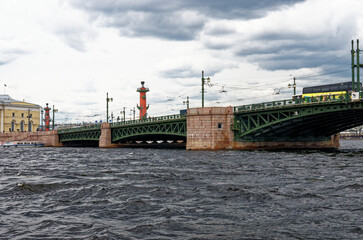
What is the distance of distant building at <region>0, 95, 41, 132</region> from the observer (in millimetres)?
117750

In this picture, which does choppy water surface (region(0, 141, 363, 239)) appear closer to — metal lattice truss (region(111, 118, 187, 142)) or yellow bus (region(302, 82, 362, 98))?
metal lattice truss (region(111, 118, 187, 142))

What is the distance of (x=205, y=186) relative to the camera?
1480 centimetres

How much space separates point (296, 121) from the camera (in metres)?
44.6

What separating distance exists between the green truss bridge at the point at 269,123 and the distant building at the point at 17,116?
78.6 m

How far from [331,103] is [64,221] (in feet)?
116

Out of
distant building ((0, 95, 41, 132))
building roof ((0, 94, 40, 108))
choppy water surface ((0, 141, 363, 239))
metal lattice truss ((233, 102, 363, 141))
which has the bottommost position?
choppy water surface ((0, 141, 363, 239))

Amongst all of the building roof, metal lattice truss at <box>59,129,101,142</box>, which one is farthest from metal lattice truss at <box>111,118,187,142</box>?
the building roof

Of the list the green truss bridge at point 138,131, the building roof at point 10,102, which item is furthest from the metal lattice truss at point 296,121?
the building roof at point 10,102

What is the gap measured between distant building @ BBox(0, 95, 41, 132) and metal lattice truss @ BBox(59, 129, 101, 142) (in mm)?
34984

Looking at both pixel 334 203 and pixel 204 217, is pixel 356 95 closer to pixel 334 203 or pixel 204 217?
pixel 334 203

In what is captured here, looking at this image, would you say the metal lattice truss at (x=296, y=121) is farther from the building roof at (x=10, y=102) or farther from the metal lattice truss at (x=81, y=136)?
the building roof at (x=10, y=102)

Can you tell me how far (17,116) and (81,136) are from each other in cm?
5118

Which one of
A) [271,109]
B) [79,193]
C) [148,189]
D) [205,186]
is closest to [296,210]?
[205,186]

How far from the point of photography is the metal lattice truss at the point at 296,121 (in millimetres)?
40500
